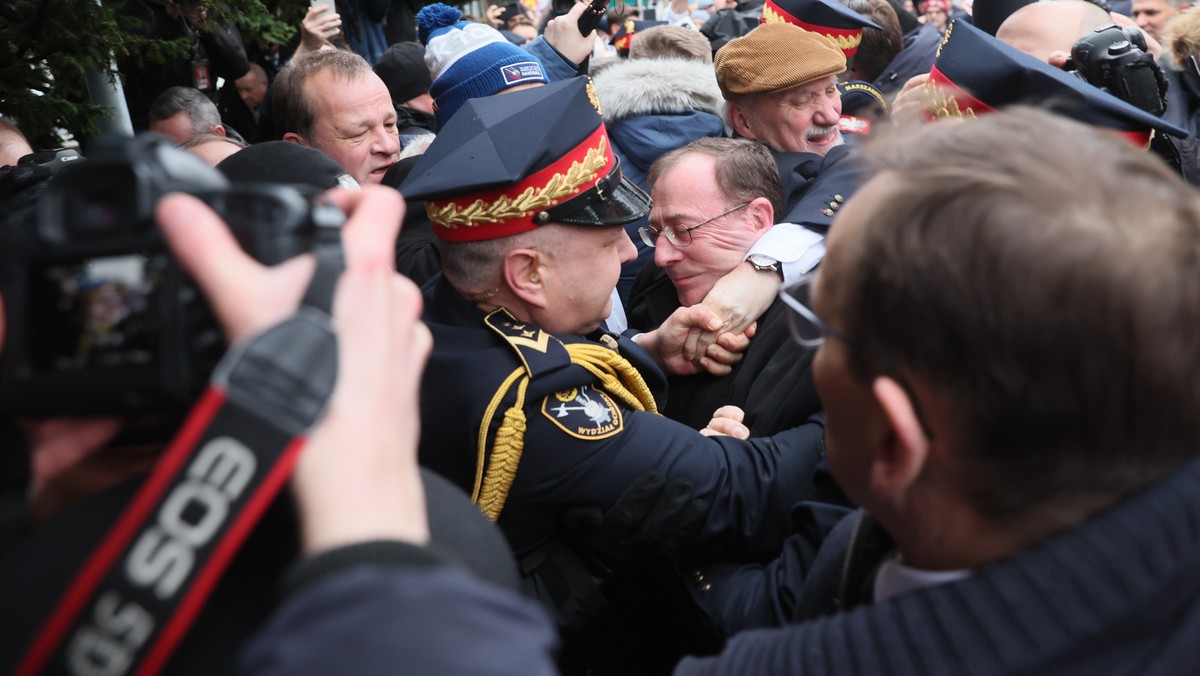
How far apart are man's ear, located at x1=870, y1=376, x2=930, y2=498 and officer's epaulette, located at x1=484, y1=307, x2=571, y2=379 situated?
39.5 inches

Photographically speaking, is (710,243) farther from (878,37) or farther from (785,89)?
(878,37)

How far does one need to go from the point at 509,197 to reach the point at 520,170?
0.07m

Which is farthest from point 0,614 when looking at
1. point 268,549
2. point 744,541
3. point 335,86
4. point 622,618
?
point 335,86

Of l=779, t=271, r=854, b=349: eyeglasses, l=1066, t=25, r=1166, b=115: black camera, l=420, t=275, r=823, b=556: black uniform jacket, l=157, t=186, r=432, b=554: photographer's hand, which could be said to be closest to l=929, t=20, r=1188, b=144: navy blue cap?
l=1066, t=25, r=1166, b=115: black camera

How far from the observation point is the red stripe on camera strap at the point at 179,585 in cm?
70

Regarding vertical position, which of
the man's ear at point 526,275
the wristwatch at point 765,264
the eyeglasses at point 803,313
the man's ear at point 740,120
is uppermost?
the eyeglasses at point 803,313

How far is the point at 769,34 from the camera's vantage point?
12.3 ft

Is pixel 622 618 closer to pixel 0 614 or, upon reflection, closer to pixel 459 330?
pixel 459 330

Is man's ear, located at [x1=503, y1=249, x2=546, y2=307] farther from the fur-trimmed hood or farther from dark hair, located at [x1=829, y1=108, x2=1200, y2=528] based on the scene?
the fur-trimmed hood

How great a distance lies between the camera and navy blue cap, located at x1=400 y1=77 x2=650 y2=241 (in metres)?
2.06

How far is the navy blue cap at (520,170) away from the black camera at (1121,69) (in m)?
1.52

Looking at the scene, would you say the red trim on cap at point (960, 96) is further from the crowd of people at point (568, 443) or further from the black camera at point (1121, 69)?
the crowd of people at point (568, 443)

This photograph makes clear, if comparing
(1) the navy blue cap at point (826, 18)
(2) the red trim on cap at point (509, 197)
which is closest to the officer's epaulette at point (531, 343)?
(2) the red trim on cap at point (509, 197)

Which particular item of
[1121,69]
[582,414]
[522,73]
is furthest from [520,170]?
[522,73]
